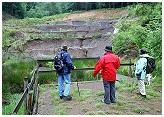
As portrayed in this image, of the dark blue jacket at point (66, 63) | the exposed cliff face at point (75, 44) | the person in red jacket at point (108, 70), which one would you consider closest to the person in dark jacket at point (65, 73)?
the dark blue jacket at point (66, 63)

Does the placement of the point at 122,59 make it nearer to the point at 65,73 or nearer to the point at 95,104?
the point at 65,73

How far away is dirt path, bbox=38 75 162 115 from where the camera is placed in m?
7.14

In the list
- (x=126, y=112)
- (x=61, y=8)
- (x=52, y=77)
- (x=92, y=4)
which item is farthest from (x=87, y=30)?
(x=61, y=8)

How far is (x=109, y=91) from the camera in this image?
761 centimetres

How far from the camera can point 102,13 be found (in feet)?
184

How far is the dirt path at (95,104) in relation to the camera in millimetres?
7145

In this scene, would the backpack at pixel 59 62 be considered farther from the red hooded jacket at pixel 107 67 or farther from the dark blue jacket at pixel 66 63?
the red hooded jacket at pixel 107 67

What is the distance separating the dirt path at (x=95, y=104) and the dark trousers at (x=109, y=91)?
0.48 feet

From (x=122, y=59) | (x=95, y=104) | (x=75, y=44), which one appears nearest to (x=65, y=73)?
(x=95, y=104)

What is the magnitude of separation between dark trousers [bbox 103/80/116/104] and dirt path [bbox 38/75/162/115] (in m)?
0.15

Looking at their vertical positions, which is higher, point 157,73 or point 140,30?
point 140,30

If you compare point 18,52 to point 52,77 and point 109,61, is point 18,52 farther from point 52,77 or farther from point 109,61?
point 109,61

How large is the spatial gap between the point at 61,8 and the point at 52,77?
6904 centimetres

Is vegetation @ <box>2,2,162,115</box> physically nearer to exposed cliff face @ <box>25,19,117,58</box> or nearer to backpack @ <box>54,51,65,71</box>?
backpack @ <box>54,51,65,71</box>
